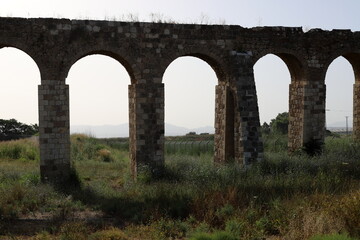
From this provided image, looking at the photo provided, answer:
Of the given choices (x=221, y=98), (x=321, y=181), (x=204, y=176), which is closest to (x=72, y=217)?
(x=204, y=176)

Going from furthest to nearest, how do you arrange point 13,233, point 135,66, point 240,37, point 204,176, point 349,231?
point 240,37 → point 135,66 → point 204,176 → point 13,233 → point 349,231

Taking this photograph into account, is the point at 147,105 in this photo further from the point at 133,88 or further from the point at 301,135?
the point at 301,135

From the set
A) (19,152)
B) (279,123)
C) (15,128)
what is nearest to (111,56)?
(19,152)

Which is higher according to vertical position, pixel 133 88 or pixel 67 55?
pixel 67 55

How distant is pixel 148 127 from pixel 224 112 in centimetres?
271

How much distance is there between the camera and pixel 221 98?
48.4ft

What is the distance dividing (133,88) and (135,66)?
2.32 ft

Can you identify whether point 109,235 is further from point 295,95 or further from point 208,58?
point 295,95

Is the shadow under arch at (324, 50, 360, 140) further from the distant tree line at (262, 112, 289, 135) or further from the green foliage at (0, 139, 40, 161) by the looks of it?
the distant tree line at (262, 112, 289, 135)

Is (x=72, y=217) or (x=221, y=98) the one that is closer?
(x=72, y=217)

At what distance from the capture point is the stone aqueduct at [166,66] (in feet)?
40.9

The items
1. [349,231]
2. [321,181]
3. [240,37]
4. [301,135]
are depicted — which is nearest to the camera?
[349,231]

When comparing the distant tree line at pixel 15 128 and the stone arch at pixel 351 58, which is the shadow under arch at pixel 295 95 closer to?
the stone arch at pixel 351 58

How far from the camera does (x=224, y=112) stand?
47.6ft
